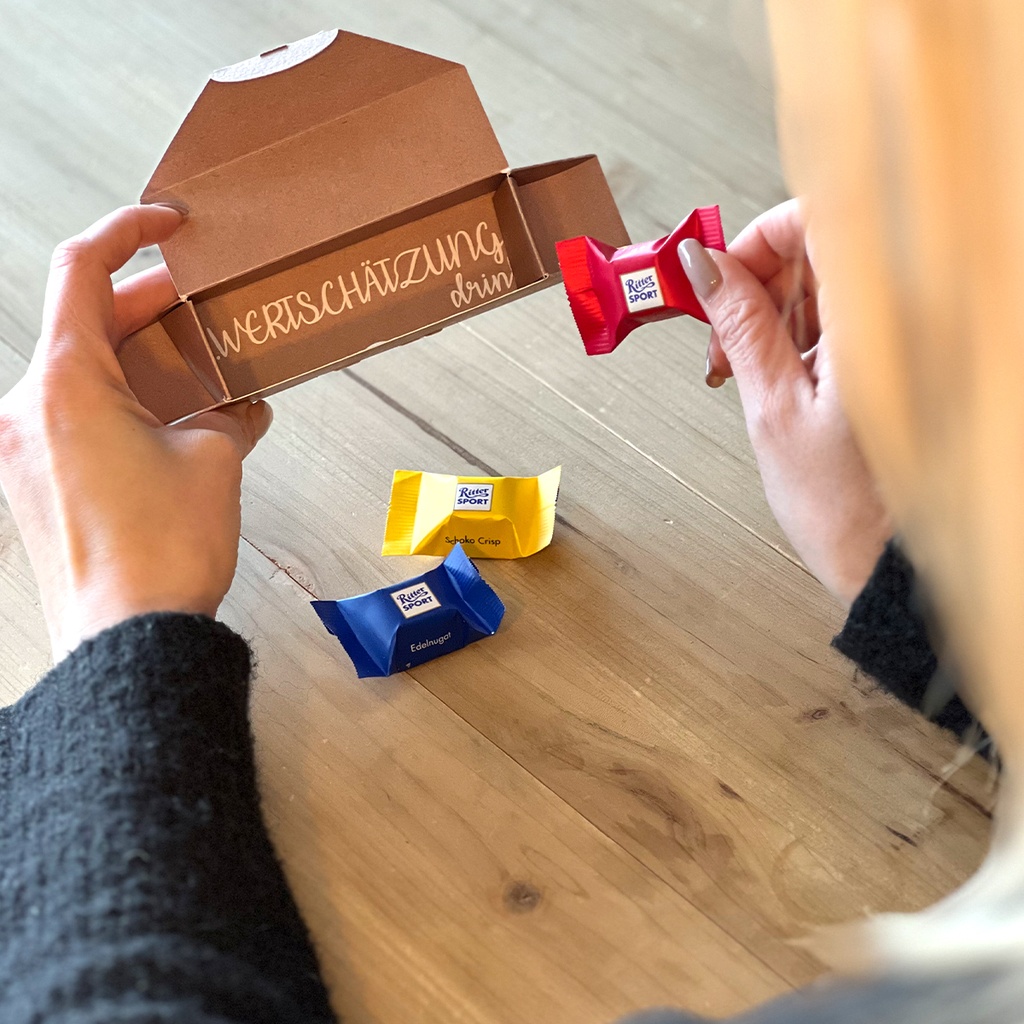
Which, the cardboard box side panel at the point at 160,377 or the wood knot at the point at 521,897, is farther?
the cardboard box side panel at the point at 160,377

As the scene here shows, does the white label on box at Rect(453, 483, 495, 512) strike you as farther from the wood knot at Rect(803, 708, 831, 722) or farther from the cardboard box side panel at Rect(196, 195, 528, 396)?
the wood knot at Rect(803, 708, 831, 722)

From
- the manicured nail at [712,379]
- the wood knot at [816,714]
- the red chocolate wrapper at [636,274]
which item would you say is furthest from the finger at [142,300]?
the wood knot at [816,714]

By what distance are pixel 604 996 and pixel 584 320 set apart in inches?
15.2

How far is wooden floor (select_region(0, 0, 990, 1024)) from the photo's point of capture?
57cm

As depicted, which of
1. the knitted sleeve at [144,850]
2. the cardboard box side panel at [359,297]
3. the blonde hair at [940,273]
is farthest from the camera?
the cardboard box side panel at [359,297]

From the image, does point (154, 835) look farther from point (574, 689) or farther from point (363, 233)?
point (363, 233)

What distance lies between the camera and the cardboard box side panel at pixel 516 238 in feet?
2.18

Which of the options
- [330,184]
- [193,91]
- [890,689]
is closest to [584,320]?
[330,184]

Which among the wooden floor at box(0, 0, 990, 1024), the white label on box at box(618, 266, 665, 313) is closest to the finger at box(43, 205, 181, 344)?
the wooden floor at box(0, 0, 990, 1024)

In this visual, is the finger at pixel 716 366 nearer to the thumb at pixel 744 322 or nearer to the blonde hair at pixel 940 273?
the thumb at pixel 744 322

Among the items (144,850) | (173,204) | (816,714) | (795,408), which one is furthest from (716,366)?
(144,850)

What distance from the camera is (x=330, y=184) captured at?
646 mm

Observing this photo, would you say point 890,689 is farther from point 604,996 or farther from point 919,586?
point 604,996

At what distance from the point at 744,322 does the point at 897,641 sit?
0.20m
